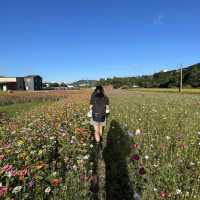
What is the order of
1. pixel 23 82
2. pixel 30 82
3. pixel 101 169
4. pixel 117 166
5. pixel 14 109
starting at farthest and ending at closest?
1. pixel 23 82
2. pixel 30 82
3. pixel 14 109
4. pixel 117 166
5. pixel 101 169

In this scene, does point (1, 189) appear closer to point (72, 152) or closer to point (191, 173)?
point (72, 152)

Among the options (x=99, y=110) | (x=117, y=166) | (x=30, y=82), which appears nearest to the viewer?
(x=117, y=166)

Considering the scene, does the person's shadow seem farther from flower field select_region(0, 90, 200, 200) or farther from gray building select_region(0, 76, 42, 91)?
gray building select_region(0, 76, 42, 91)

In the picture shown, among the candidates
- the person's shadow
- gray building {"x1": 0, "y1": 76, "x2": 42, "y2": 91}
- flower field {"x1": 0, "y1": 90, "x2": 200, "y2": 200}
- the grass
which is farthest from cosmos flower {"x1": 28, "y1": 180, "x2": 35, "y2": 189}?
gray building {"x1": 0, "y1": 76, "x2": 42, "y2": 91}

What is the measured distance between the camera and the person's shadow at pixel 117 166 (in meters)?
4.80

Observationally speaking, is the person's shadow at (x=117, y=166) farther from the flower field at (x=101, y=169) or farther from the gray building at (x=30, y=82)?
the gray building at (x=30, y=82)

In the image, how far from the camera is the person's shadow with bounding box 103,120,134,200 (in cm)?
480

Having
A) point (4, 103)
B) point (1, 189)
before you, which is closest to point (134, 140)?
point (1, 189)

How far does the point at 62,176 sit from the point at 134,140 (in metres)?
3.25

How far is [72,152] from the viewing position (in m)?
6.08

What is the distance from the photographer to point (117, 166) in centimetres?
618

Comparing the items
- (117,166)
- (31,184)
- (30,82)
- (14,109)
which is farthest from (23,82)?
(31,184)

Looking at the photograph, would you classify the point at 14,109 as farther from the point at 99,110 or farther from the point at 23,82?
the point at 23,82

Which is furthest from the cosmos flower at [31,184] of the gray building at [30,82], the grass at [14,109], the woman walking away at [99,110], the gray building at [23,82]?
the gray building at [30,82]
